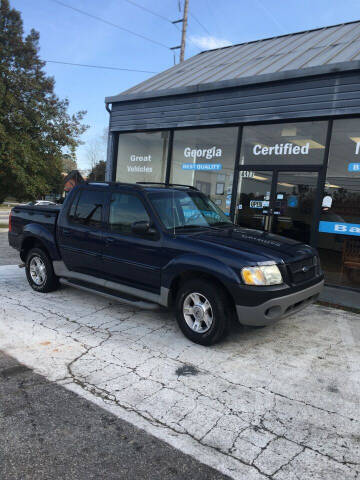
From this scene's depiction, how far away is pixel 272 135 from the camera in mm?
7918

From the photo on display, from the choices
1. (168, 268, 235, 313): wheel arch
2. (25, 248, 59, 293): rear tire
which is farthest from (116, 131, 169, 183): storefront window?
(168, 268, 235, 313): wheel arch

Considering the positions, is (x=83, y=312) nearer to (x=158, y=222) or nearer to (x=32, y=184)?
(x=158, y=222)

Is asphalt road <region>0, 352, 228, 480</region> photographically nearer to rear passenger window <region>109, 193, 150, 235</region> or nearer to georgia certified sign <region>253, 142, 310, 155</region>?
rear passenger window <region>109, 193, 150, 235</region>

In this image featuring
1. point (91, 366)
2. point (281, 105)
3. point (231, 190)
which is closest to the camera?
point (91, 366)

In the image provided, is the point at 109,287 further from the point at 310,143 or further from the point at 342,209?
the point at 310,143

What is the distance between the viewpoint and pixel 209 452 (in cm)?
237

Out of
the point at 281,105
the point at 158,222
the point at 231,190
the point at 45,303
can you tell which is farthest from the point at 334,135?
the point at 45,303

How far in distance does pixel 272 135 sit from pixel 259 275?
16.6 feet

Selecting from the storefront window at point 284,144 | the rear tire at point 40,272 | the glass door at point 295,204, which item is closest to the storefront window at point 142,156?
the storefront window at point 284,144

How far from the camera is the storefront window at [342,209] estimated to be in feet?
22.6

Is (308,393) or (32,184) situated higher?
(32,184)

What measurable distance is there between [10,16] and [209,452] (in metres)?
33.1

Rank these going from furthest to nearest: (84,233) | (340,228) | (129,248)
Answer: (340,228), (84,233), (129,248)

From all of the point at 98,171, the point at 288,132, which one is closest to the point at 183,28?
the point at 288,132
